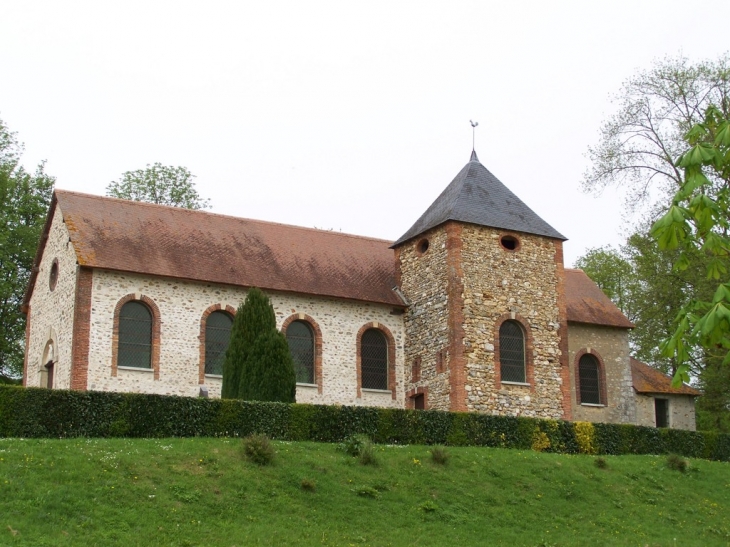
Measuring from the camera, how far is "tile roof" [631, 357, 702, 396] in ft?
112

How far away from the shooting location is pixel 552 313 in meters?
30.6

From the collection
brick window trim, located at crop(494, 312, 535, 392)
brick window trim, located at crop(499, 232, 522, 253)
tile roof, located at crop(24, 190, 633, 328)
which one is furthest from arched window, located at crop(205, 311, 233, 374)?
brick window trim, located at crop(499, 232, 522, 253)

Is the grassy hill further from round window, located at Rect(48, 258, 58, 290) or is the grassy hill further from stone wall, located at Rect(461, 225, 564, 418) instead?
round window, located at Rect(48, 258, 58, 290)

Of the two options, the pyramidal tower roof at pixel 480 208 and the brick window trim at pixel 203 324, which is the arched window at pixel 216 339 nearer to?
the brick window trim at pixel 203 324

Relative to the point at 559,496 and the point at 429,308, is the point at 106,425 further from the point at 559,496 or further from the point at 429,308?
the point at 429,308

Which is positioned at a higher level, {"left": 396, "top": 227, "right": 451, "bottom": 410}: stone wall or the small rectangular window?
{"left": 396, "top": 227, "right": 451, "bottom": 410}: stone wall

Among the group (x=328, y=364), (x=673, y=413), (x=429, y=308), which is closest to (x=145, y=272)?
(x=328, y=364)

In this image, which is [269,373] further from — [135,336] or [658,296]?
[658,296]

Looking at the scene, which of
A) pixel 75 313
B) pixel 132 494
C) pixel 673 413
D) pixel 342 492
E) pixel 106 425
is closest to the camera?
pixel 132 494

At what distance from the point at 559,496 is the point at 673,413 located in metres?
14.8

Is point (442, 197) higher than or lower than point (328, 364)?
higher

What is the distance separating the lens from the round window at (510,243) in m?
30.7

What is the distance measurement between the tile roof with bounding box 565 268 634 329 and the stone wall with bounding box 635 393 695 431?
2.75 meters

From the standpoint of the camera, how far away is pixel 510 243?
30828 millimetres
